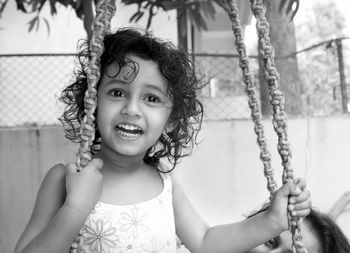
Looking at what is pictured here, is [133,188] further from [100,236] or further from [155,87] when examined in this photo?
[155,87]

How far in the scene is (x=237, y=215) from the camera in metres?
2.88

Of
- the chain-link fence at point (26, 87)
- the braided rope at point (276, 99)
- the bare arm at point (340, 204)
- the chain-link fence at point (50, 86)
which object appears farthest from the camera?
the chain-link fence at point (26, 87)

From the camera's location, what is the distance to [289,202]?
113 cm

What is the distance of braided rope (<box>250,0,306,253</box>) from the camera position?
1102 mm

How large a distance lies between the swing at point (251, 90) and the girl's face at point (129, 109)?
0.09 m

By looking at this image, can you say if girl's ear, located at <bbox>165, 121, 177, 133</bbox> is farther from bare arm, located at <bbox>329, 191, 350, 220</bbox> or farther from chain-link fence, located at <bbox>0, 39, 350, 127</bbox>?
chain-link fence, located at <bbox>0, 39, 350, 127</bbox>

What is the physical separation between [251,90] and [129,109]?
31 centimetres

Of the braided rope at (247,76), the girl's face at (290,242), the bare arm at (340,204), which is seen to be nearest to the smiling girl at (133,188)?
the braided rope at (247,76)

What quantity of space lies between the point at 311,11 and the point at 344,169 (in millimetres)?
19132

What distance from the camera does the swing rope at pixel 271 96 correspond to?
3.62ft

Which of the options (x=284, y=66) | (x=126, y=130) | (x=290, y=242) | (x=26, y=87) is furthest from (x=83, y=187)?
(x=26, y=87)

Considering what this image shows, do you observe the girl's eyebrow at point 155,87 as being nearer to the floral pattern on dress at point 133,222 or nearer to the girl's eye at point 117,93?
the girl's eye at point 117,93

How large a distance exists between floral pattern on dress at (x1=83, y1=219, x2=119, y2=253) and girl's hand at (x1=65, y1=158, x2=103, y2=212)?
0.65 feet

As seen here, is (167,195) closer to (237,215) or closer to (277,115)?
(277,115)
